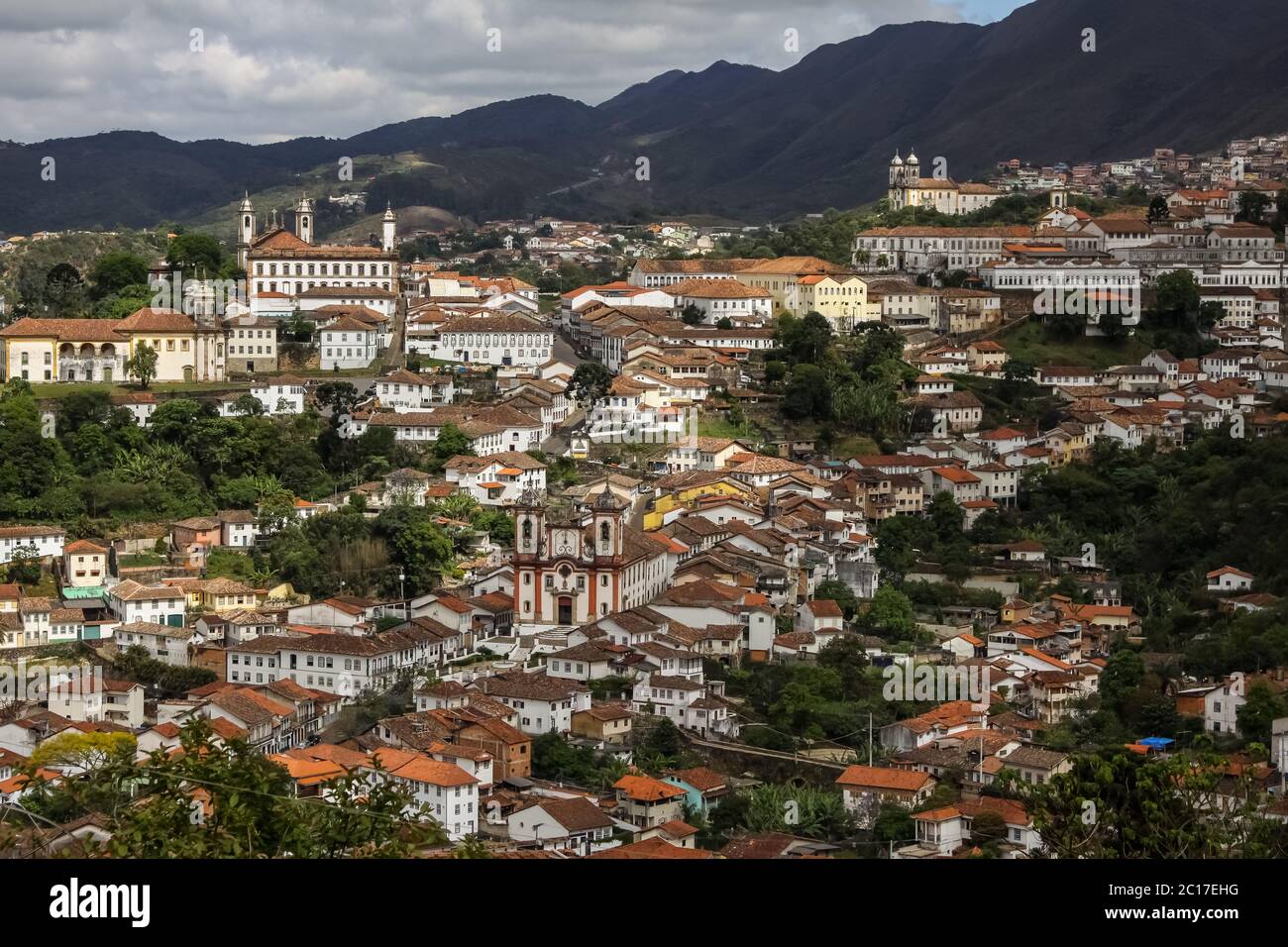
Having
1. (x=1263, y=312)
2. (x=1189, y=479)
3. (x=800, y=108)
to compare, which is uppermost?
→ (x=800, y=108)

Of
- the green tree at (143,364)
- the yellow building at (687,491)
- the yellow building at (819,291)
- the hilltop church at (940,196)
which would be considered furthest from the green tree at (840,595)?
the hilltop church at (940,196)

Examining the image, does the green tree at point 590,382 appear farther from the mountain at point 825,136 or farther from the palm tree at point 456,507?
the mountain at point 825,136

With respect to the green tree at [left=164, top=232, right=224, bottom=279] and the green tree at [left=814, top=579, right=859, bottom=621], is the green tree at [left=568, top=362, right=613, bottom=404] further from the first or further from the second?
the green tree at [left=164, top=232, right=224, bottom=279]
